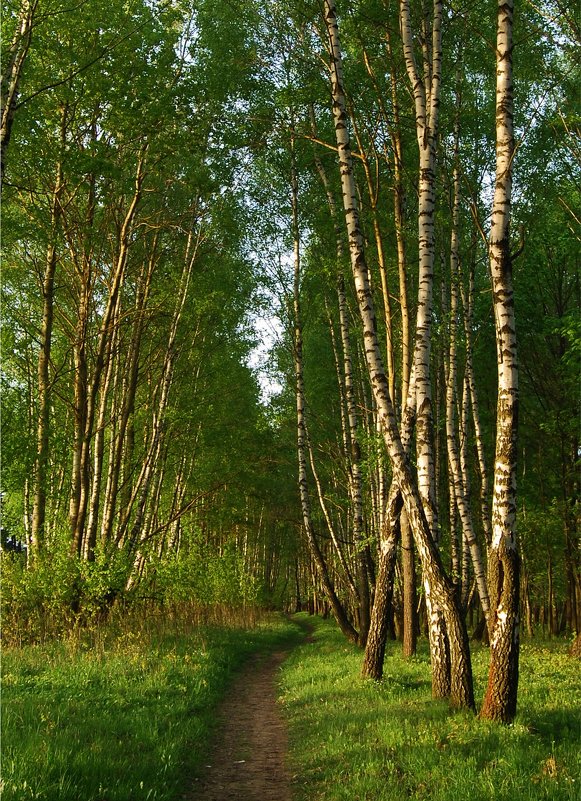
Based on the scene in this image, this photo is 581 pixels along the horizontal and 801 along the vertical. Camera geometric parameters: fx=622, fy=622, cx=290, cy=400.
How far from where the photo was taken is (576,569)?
22.8 m

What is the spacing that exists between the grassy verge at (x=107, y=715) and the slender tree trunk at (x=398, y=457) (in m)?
3.48

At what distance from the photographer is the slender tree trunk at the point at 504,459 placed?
279 inches

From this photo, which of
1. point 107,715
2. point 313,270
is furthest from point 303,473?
point 107,715

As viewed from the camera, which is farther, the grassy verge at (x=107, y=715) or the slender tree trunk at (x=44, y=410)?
the slender tree trunk at (x=44, y=410)

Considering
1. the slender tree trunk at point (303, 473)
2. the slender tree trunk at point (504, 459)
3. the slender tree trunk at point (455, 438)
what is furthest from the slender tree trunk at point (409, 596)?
the slender tree trunk at point (504, 459)

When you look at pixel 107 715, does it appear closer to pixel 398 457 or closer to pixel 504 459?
pixel 398 457

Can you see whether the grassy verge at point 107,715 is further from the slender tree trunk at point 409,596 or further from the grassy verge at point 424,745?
the slender tree trunk at point 409,596

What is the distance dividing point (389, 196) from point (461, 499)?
28.1 feet

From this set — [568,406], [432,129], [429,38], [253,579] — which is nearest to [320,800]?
[432,129]

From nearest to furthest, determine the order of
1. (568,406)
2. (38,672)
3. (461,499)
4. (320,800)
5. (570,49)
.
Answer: (320,800)
(38,672)
(570,49)
(461,499)
(568,406)

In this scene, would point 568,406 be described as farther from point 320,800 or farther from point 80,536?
point 320,800

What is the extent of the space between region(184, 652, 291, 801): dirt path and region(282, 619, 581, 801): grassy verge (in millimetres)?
247

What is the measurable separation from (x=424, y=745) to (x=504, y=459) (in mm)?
3210

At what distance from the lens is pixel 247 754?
26.0 feet
